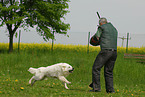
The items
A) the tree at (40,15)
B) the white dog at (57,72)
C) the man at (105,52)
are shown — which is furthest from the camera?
the tree at (40,15)

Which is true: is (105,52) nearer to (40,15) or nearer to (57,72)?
(57,72)

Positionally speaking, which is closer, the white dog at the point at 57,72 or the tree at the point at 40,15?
the white dog at the point at 57,72

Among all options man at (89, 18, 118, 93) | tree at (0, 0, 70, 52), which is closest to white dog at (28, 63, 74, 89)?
man at (89, 18, 118, 93)

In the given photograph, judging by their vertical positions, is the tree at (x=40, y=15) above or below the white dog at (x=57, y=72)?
above

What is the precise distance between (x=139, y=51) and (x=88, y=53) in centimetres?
575

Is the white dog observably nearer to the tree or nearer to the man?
the man

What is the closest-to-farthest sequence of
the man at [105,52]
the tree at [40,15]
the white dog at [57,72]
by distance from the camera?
the man at [105,52] → the white dog at [57,72] → the tree at [40,15]

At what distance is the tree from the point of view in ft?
72.2

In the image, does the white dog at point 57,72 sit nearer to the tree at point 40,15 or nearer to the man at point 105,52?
the man at point 105,52

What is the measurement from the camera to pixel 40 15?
71.6 ft

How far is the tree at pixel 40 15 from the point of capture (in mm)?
22016

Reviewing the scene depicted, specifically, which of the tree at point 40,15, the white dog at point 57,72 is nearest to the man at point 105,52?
the white dog at point 57,72

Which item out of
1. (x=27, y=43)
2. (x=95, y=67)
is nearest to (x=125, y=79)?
(x=95, y=67)

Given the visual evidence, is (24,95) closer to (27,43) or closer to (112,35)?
(112,35)
